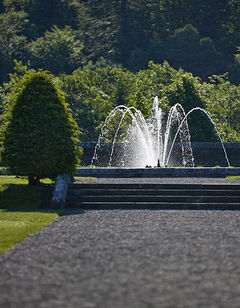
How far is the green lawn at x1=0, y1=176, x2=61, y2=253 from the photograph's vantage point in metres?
11.5

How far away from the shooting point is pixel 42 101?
18.2 meters

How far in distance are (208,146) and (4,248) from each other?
18.4 metres

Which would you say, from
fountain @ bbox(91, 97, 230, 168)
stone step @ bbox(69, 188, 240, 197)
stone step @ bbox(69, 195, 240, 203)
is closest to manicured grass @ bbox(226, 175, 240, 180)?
fountain @ bbox(91, 97, 230, 168)

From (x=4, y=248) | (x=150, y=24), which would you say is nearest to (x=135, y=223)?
(x=4, y=248)

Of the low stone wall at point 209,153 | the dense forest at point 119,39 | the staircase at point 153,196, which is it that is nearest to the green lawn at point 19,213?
the staircase at point 153,196

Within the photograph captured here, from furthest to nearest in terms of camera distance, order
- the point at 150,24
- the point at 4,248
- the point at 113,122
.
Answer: the point at 150,24 → the point at 113,122 → the point at 4,248

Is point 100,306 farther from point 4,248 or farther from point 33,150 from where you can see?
point 33,150

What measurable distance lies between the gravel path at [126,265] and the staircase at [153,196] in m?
2.72

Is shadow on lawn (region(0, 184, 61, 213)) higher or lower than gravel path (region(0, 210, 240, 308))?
higher

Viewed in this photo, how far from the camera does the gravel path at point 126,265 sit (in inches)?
266

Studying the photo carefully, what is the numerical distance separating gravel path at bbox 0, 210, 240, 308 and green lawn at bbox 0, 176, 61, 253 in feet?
1.16

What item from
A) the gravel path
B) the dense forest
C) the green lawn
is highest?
the dense forest

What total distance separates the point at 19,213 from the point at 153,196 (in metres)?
4.00

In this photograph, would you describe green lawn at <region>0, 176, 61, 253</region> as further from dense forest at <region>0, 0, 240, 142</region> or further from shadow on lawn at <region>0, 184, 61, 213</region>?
dense forest at <region>0, 0, 240, 142</region>
